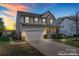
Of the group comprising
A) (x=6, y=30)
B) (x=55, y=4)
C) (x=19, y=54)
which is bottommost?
(x=19, y=54)

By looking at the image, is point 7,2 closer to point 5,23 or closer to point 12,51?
point 5,23

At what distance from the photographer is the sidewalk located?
14.1ft

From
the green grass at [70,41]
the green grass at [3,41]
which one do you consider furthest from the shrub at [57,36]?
the green grass at [3,41]

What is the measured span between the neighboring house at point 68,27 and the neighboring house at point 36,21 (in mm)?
96

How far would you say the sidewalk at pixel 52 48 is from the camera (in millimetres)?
4312

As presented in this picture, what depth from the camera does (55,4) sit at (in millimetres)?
4348

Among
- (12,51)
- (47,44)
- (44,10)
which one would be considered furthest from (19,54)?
(44,10)

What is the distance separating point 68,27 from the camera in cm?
438

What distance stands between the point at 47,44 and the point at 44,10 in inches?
17.7

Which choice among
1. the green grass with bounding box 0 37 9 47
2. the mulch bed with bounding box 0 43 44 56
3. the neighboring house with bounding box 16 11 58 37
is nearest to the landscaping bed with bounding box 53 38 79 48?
the neighboring house with bounding box 16 11 58 37

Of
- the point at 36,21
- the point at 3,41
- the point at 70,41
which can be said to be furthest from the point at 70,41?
the point at 3,41

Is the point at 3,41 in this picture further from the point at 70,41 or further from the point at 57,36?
the point at 70,41

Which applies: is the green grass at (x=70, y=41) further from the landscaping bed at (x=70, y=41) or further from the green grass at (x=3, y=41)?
the green grass at (x=3, y=41)

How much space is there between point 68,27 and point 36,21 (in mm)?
429
